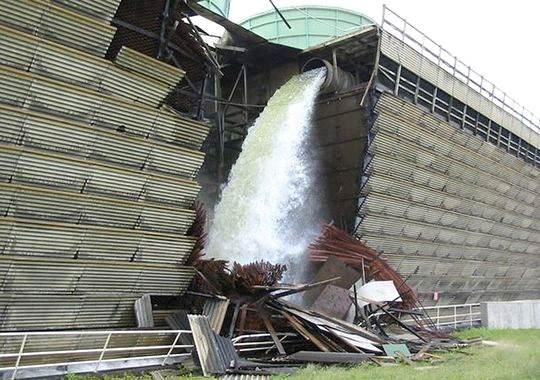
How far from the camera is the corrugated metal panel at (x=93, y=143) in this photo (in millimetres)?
10656

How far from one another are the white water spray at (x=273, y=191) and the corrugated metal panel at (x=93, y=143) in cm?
539

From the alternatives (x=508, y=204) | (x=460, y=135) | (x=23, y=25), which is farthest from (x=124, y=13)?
(x=508, y=204)

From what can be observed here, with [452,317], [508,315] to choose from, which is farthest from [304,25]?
[508,315]

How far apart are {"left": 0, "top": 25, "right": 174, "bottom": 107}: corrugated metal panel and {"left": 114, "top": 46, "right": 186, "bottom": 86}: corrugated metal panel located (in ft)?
0.45

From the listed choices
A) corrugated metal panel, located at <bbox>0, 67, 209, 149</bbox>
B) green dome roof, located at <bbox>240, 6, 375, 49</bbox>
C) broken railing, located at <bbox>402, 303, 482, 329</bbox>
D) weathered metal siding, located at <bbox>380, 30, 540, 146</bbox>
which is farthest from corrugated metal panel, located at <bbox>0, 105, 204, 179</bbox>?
green dome roof, located at <bbox>240, 6, 375, 49</bbox>

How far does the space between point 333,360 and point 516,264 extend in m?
26.6

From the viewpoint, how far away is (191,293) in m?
14.5

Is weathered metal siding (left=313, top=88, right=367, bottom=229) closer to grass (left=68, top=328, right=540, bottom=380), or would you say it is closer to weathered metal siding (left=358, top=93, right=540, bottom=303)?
weathered metal siding (left=358, top=93, right=540, bottom=303)

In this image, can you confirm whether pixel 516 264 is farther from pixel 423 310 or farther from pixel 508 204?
pixel 423 310

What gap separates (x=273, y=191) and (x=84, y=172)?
357 inches

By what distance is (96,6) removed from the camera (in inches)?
457

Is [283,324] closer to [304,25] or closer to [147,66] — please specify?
[147,66]

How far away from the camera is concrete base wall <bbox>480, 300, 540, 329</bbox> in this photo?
2188 centimetres

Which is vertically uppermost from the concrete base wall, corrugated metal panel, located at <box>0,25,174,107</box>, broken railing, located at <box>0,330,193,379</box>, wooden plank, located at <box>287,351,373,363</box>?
corrugated metal panel, located at <box>0,25,174,107</box>
